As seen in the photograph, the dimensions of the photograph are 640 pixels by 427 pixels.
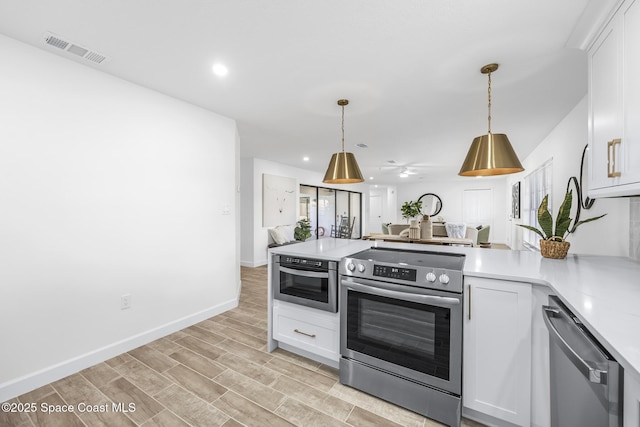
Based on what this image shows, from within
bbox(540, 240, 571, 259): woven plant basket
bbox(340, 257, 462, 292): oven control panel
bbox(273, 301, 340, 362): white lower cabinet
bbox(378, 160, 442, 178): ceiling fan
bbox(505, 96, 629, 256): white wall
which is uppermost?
bbox(378, 160, 442, 178): ceiling fan

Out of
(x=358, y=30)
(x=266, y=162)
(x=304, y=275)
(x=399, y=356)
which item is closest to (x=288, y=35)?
(x=358, y=30)

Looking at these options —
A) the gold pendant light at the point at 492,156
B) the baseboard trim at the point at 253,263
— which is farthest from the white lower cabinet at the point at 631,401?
the baseboard trim at the point at 253,263

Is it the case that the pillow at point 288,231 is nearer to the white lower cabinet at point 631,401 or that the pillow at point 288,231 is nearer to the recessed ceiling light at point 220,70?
the recessed ceiling light at point 220,70

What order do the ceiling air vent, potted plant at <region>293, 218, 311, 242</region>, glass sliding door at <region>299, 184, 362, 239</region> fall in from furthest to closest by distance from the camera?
glass sliding door at <region>299, 184, 362, 239</region> → potted plant at <region>293, 218, 311, 242</region> → the ceiling air vent

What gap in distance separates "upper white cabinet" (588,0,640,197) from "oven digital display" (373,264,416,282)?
1.10 metres

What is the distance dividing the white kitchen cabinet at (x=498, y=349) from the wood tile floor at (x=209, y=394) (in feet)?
0.80

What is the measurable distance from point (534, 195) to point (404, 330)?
474cm

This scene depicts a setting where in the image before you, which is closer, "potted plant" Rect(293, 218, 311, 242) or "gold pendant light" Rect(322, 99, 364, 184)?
"gold pendant light" Rect(322, 99, 364, 184)

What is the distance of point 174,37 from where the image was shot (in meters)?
1.79

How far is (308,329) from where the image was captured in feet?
7.15

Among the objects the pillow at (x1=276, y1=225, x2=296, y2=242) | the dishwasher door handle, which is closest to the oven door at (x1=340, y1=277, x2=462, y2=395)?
the dishwasher door handle

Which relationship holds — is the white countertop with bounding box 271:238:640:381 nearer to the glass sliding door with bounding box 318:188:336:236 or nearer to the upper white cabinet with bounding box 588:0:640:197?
the upper white cabinet with bounding box 588:0:640:197

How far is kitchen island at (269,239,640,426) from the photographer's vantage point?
2.52 feet

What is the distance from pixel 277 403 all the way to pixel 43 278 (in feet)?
6.20
